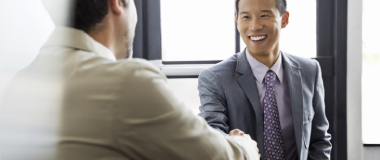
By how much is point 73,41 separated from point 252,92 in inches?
35.7

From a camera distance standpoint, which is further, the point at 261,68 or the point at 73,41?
the point at 261,68

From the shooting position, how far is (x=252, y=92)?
1.36 m

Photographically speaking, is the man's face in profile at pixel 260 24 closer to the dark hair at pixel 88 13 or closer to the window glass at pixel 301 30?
the window glass at pixel 301 30

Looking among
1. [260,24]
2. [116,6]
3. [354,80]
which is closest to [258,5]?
[260,24]

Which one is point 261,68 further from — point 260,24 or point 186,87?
point 186,87

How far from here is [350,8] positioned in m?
1.72

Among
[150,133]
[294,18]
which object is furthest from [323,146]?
[150,133]

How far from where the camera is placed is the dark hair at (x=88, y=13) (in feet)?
2.08

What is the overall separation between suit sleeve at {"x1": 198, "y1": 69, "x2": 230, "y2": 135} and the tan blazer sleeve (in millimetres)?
684

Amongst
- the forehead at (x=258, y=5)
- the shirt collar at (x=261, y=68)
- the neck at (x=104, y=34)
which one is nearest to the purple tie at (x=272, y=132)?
the shirt collar at (x=261, y=68)

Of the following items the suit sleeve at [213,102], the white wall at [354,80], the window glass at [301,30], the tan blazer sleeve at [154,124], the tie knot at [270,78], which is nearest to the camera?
the tan blazer sleeve at [154,124]

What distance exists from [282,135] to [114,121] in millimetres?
1018

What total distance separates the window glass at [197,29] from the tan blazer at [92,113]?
1287 mm

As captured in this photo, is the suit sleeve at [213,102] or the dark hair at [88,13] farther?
the suit sleeve at [213,102]
